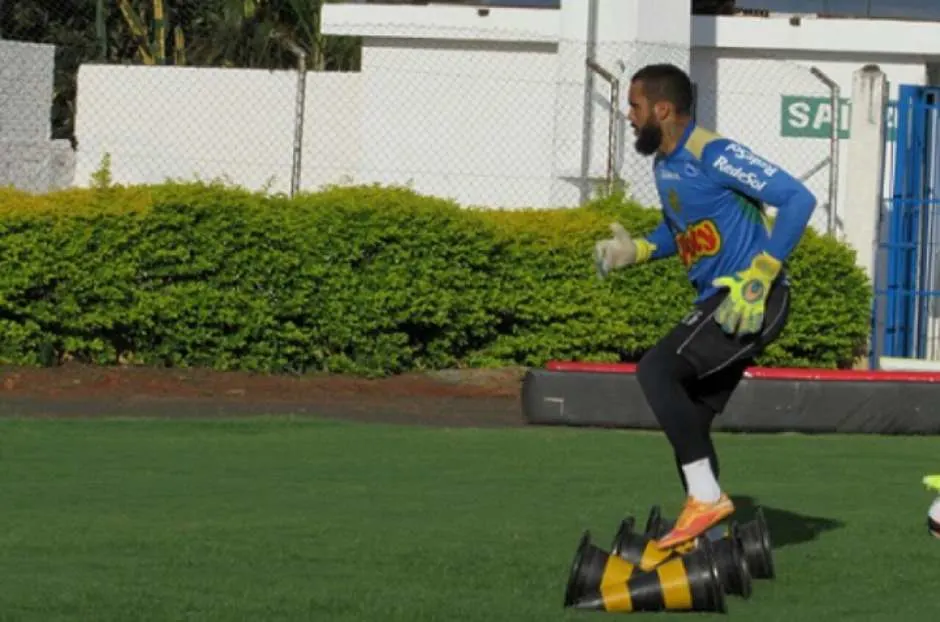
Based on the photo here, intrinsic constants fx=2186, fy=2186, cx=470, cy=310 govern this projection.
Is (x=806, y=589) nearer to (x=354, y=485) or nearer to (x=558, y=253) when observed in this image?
(x=354, y=485)

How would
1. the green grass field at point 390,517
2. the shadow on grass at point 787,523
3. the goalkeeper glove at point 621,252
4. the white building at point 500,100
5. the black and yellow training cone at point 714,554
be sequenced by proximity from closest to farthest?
the green grass field at point 390,517, the black and yellow training cone at point 714,554, the goalkeeper glove at point 621,252, the shadow on grass at point 787,523, the white building at point 500,100

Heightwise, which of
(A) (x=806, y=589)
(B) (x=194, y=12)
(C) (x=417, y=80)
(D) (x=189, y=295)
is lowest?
(A) (x=806, y=589)

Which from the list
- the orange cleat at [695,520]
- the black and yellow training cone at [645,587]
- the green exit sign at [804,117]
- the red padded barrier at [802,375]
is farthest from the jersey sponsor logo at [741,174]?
the green exit sign at [804,117]

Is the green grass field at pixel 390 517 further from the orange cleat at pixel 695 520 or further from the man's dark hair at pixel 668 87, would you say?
the man's dark hair at pixel 668 87

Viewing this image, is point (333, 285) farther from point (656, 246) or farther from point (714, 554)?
point (714, 554)

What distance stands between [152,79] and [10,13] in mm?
7426

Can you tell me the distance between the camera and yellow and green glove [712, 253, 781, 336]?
7.71 metres

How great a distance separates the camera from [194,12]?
31.4m

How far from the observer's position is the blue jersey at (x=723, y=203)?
779 centimetres

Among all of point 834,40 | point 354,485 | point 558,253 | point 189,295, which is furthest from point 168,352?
point 834,40

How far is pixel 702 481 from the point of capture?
7.84m

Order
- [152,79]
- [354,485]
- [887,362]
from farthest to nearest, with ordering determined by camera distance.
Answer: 1. [152,79]
2. [887,362]
3. [354,485]

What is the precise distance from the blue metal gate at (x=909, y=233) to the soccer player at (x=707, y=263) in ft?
35.7

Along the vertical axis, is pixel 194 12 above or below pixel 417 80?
above
